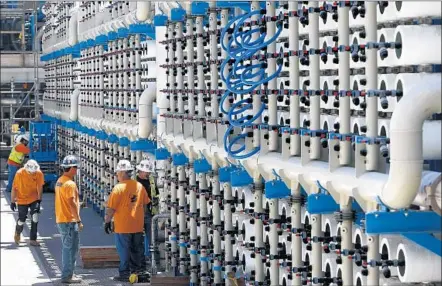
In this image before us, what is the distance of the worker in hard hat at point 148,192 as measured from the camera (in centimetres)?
1730

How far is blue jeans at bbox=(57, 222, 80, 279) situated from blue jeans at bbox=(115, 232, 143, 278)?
56 cm

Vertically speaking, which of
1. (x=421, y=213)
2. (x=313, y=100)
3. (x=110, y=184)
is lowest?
(x=110, y=184)

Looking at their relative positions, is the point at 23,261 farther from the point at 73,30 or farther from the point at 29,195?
the point at 73,30

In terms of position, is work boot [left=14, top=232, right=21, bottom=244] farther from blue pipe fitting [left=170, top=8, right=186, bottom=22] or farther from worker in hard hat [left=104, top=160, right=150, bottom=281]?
blue pipe fitting [left=170, top=8, right=186, bottom=22]

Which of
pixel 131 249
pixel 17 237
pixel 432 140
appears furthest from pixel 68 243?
pixel 432 140

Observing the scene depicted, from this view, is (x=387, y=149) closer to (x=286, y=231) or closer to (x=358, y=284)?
(x=358, y=284)

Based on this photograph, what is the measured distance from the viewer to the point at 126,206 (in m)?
16.2

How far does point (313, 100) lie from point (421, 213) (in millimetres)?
2241

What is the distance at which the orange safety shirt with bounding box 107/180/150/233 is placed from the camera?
16.2 metres

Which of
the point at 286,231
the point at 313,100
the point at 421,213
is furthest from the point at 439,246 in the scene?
the point at 286,231

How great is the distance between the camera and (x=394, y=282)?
8648 mm

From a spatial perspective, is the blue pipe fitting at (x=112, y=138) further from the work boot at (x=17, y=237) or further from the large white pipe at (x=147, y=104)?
the large white pipe at (x=147, y=104)

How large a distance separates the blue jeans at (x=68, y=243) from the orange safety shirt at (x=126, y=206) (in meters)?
0.60

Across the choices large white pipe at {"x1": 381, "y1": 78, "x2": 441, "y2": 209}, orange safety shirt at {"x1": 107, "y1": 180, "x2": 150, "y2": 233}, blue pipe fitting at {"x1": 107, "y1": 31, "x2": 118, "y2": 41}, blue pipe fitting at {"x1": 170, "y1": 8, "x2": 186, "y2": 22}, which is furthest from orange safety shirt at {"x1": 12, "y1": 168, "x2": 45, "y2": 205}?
large white pipe at {"x1": 381, "y1": 78, "x2": 441, "y2": 209}
